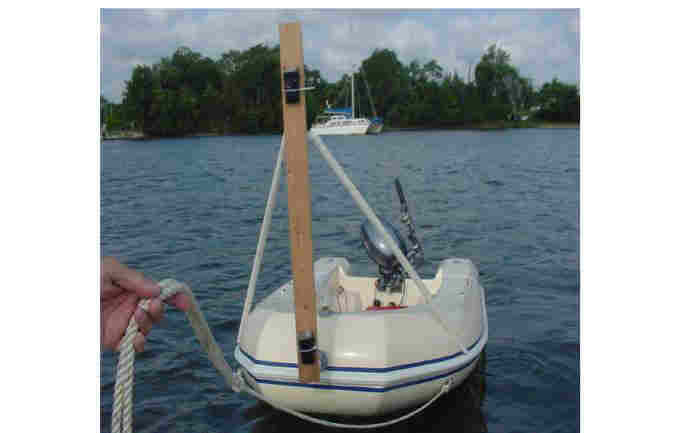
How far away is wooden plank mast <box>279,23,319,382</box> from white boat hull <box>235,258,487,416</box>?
23 cm

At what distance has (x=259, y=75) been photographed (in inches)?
2473

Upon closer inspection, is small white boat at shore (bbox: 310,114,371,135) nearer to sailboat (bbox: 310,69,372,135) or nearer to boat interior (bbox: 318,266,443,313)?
sailboat (bbox: 310,69,372,135)

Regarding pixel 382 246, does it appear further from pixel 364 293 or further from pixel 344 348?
pixel 344 348

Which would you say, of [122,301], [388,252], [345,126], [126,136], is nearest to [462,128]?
[345,126]

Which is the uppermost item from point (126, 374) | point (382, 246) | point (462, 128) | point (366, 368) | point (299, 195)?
point (462, 128)

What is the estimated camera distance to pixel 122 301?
2.13 m

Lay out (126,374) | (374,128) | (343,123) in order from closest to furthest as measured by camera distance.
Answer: (126,374) → (343,123) → (374,128)

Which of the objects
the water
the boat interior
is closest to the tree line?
the water

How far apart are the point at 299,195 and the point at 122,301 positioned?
1.33 meters

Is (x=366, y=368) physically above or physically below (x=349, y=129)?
below

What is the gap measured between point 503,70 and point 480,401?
69962mm

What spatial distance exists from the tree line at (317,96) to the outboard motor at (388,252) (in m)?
48.0

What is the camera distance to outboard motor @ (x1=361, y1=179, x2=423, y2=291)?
A: 203 inches
